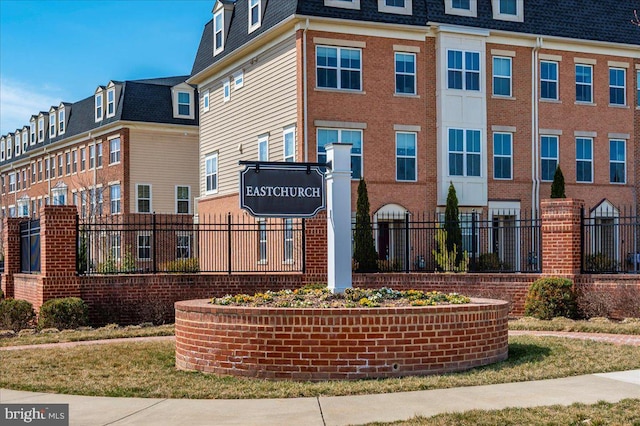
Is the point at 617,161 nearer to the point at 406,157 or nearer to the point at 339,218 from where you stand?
the point at 406,157

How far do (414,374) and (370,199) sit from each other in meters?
16.8

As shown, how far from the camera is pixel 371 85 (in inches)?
1065

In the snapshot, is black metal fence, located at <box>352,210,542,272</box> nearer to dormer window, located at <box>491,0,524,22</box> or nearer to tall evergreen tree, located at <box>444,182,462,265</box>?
tall evergreen tree, located at <box>444,182,462,265</box>

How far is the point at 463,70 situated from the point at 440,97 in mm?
1417

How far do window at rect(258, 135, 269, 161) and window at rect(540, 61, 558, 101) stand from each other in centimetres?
1063

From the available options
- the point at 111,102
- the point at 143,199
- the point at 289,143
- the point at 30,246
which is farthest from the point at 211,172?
the point at 111,102

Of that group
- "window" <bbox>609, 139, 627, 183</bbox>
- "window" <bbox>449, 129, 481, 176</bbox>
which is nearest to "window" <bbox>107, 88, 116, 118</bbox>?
"window" <bbox>449, 129, 481, 176</bbox>

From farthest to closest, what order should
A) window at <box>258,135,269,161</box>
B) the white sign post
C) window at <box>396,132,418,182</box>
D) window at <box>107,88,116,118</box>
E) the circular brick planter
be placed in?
window at <box>107,88,116,118</box>
window at <box>258,135,269,161</box>
window at <box>396,132,418,182</box>
the white sign post
the circular brick planter

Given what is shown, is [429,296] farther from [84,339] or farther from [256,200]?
[84,339]

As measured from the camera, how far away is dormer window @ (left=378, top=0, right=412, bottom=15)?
26970mm

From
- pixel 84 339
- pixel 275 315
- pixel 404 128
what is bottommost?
pixel 84 339

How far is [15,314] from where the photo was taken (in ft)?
60.3

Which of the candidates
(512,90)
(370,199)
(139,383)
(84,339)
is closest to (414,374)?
(139,383)

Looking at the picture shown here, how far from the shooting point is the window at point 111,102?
44438 millimetres
